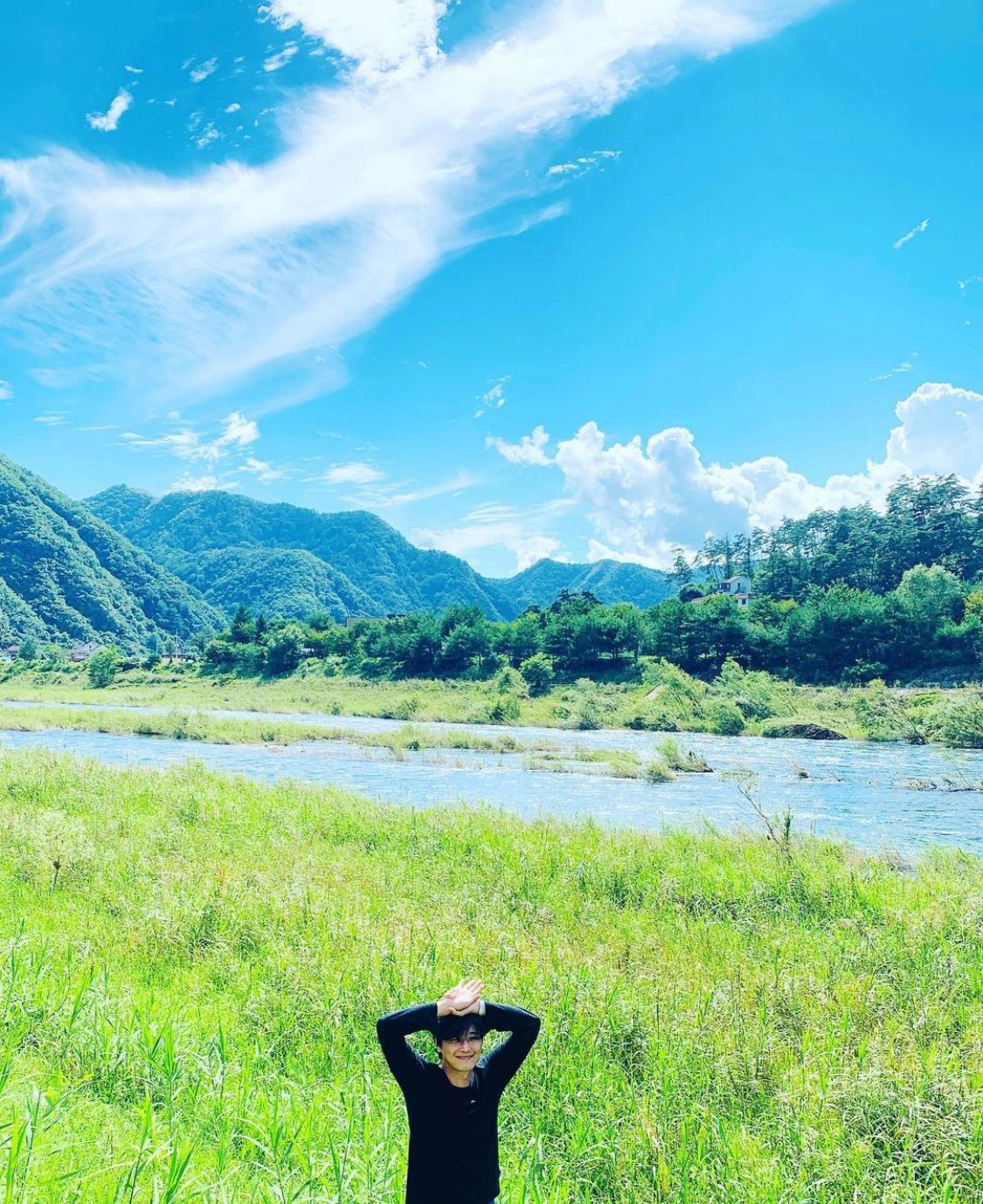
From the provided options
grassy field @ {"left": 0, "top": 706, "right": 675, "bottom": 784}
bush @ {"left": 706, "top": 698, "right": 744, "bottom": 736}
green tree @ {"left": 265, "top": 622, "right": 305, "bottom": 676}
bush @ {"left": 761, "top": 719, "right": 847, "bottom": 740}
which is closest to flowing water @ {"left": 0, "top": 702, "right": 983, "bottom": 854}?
grassy field @ {"left": 0, "top": 706, "right": 675, "bottom": 784}

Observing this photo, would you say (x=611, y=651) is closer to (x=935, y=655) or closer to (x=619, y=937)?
(x=935, y=655)

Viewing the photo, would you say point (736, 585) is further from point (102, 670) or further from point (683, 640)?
point (102, 670)

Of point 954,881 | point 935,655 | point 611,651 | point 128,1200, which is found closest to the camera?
point 128,1200

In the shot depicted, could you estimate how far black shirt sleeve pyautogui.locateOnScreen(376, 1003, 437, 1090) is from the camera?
116 inches

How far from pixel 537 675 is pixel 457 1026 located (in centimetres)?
6731

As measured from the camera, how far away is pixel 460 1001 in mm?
2895

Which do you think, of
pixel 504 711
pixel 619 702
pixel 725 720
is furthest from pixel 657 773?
pixel 619 702

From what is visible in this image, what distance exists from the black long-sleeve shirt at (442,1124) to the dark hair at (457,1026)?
0.19ft

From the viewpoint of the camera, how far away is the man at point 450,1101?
2891 millimetres

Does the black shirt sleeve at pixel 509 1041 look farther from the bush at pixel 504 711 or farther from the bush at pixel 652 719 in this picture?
the bush at pixel 504 711

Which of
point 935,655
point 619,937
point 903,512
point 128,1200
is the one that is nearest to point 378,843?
point 619,937

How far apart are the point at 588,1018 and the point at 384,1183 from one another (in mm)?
2964

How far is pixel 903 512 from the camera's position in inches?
3915

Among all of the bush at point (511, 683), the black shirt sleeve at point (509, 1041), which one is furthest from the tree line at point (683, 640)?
the black shirt sleeve at point (509, 1041)
